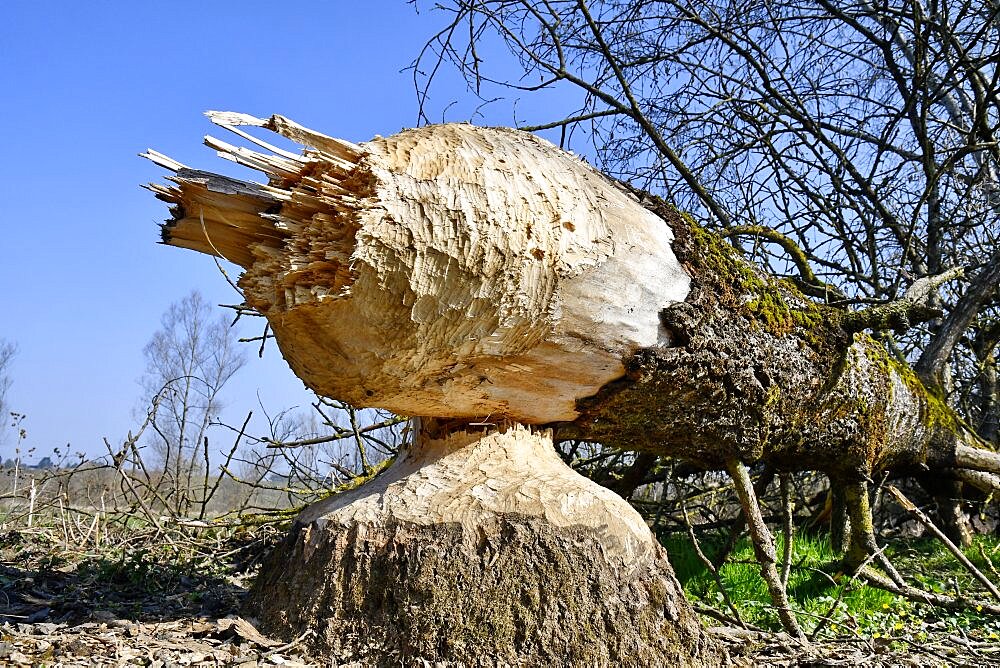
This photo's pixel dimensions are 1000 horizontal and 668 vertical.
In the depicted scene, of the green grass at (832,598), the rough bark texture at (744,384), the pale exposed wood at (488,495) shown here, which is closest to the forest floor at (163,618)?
the green grass at (832,598)

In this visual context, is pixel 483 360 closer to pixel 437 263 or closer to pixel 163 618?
pixel 437 263

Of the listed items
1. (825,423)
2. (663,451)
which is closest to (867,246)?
(825,423)

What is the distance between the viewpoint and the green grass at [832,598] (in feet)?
10.8

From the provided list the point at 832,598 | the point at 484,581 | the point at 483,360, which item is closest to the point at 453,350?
the point at 483,360

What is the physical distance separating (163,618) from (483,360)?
1.60 m

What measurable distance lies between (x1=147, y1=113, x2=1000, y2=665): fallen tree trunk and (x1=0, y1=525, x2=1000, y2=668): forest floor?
192mm

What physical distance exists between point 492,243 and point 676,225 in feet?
3.25

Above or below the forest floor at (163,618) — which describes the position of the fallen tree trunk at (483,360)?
above

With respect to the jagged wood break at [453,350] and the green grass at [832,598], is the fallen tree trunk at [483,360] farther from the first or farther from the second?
the green grass at [832,598]

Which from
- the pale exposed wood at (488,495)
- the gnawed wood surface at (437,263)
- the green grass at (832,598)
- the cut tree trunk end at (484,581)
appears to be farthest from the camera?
the green grass at (832,598)

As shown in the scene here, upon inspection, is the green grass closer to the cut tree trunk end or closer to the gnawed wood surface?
the cut tree trunk end

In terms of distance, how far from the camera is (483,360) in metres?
2.35

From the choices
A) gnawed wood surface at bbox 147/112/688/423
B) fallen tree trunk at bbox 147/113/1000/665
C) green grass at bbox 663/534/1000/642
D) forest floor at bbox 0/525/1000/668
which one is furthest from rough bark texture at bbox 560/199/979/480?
forest floor at bbox 0/525/1000/668

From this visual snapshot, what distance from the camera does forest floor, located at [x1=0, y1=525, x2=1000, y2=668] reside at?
2.11 m
